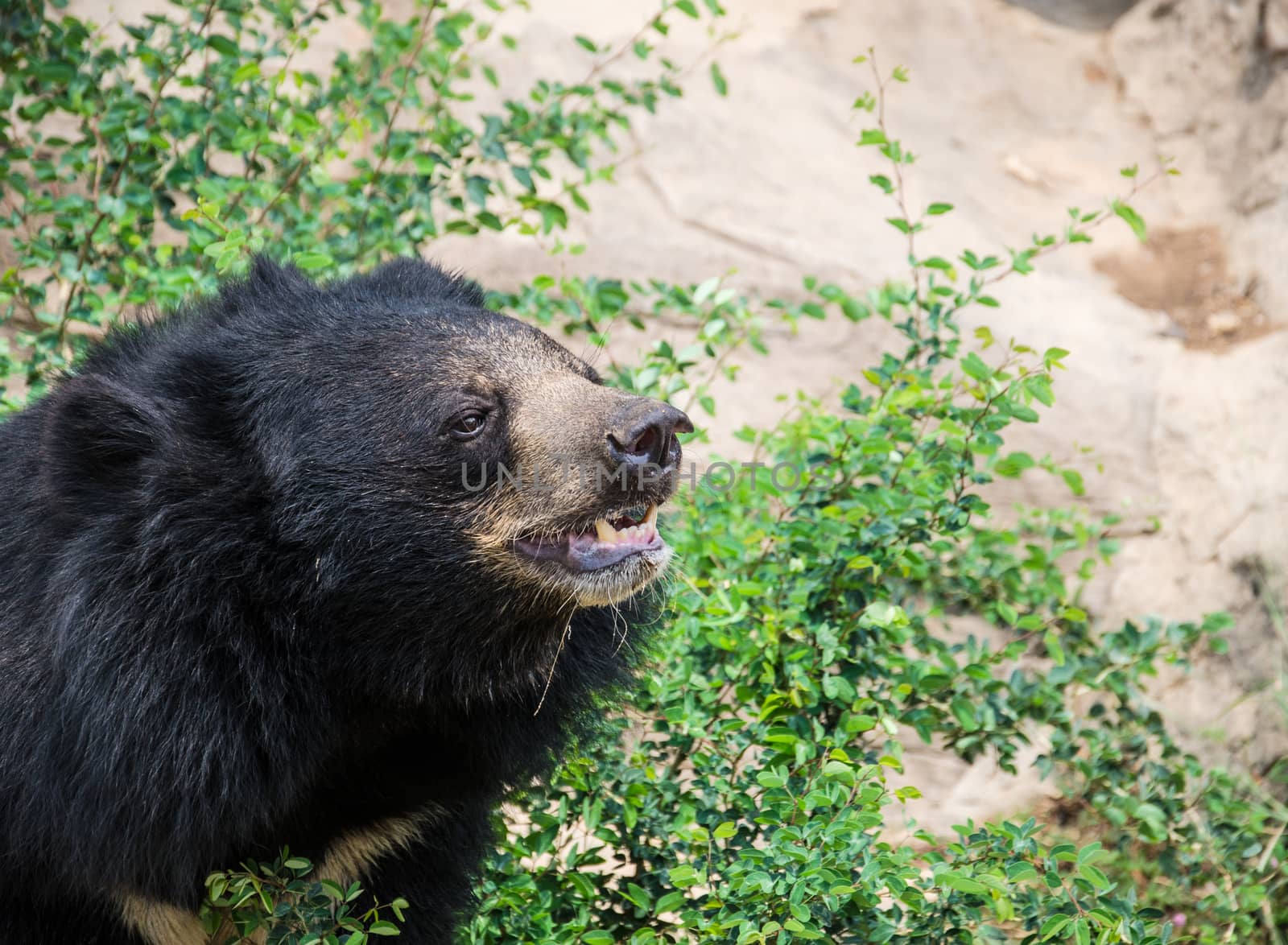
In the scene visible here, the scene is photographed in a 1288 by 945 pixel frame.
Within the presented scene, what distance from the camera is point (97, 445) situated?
210 cm

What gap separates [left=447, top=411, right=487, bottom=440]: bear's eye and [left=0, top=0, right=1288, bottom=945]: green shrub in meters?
0.60

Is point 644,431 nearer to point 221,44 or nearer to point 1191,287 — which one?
point 221,44

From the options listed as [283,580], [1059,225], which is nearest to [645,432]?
[283,580]

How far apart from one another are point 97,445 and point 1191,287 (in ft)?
17.8

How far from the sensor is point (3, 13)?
12.5ft

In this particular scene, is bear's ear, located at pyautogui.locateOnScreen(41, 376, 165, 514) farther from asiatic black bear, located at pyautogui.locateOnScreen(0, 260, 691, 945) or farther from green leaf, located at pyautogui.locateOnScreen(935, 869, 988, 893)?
green leaf, located at pyautogui.locateOnScreen(935, 869, 988, 893)

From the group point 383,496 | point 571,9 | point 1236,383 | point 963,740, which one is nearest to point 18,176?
point 383,496

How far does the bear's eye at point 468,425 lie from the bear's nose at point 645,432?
0.77 feet

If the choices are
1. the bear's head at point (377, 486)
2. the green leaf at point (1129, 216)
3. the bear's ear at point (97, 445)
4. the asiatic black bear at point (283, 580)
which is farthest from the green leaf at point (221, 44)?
the green leaf at point (1129, 216)

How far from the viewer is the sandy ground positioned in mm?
5082

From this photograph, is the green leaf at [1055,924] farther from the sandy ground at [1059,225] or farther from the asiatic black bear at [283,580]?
the sandy ground at [1059,225]

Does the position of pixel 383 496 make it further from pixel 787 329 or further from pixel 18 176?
pixel 787 329

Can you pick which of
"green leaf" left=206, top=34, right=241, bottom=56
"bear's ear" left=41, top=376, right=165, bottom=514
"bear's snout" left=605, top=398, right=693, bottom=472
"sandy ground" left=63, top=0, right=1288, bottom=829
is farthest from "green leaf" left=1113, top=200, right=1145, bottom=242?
"green leaf" left=206, top=34, right=241, bottom=56

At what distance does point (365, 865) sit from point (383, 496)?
0.71 meters
